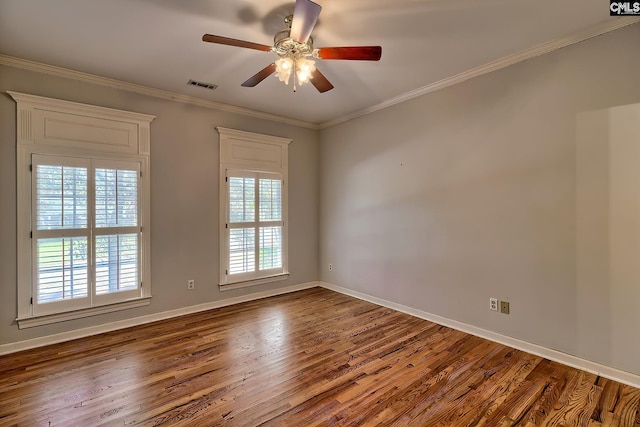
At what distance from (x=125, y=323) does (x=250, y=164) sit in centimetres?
247

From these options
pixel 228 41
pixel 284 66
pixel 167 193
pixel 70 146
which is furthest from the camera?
pixel 167 193

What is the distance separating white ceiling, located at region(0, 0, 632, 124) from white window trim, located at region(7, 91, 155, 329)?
419 mm

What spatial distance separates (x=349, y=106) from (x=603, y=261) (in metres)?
3.18

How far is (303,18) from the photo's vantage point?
1.80 metres

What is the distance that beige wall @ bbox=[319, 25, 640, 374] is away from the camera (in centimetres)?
233

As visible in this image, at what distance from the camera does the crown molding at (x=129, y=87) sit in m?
2.84

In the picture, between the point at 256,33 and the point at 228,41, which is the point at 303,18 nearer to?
the point at 228,41

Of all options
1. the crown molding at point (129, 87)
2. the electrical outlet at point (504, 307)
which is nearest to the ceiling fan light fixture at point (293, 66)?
the crown molding at point (129, 87)

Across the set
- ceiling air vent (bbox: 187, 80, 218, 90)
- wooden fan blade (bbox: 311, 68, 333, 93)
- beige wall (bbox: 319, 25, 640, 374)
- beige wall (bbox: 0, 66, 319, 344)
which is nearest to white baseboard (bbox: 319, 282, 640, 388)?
beige wall (bbox: 319, 25, 640, 374)

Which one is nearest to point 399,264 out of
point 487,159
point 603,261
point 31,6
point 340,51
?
point 487,159

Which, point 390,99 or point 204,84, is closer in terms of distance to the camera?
point 204,84

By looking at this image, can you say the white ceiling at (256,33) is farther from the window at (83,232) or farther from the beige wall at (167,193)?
the window at (83,232)

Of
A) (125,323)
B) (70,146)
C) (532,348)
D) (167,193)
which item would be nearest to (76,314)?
(125,323)

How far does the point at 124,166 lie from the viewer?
3.36 m
